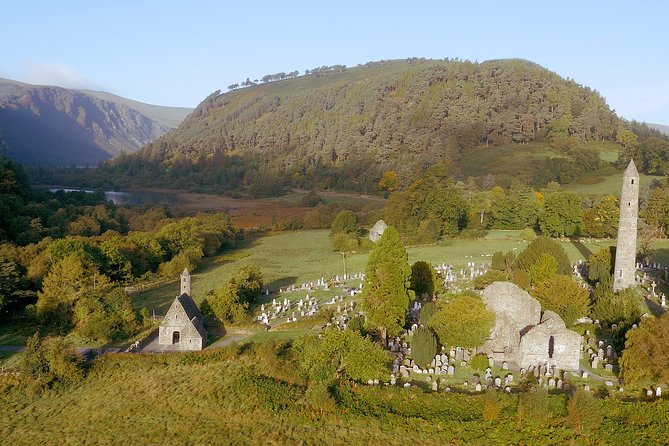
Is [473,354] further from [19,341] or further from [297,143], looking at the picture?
[297,143]

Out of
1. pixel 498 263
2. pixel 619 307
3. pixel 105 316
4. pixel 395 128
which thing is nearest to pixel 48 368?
pixel 105 316

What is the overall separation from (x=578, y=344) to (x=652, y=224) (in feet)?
147

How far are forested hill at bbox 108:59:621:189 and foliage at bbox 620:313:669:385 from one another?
305 ft

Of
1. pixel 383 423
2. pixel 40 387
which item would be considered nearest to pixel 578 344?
pixel 383 423

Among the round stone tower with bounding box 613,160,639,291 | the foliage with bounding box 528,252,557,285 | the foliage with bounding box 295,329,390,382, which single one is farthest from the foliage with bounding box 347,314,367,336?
the round stone tower with bounding box 613,160,639,291

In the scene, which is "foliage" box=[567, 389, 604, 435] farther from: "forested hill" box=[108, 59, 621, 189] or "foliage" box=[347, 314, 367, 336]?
"forested hill" box=[108, 59, 621, 189]

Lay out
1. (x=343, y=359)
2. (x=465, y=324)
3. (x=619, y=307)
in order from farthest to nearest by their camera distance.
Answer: (x=619, y=307)
(x=465, y=324)
(x=343, y=359)

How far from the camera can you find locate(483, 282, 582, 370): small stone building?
89.2 feet

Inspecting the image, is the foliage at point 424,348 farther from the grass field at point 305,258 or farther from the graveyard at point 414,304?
the grass field at point 305,258

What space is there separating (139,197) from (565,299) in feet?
391

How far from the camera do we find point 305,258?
63656 millimetres

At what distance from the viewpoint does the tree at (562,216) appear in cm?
6706

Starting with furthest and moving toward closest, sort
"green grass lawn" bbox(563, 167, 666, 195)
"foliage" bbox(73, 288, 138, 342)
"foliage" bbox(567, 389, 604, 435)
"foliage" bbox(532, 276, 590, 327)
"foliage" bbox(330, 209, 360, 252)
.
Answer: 1. "green grass lawn" bbox(563, 167, 666, 195)
2. "foliage" bbox(330, 209, 360, 252)
3. "foliage" bbox(73, 288, 138, 342)
4. "foliage" bbox(532, 276, 590, 327)
5. "foliage" bbox(567, 389, 604, 435)

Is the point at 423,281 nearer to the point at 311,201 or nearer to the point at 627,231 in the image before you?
the point at 627,231
